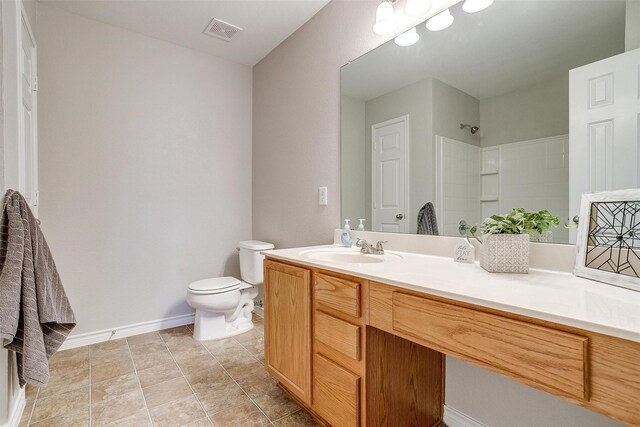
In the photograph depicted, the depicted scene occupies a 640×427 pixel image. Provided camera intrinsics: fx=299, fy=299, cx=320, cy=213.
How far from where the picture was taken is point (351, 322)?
44.7 inches

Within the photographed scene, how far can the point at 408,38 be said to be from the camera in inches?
62.3

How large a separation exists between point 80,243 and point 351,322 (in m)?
2.16

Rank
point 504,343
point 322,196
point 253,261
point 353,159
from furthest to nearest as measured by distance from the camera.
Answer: point 253,261 < point 322,196 < point 353,159 < point 504,343

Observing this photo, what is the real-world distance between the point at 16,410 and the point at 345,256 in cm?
171

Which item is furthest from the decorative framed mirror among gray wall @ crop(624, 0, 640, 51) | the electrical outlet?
the electrical outlet

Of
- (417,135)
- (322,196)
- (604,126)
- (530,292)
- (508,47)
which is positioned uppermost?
(508,47)

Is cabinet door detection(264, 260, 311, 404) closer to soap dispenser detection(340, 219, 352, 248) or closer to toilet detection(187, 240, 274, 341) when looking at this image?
soap dispenser detection(340, 219, 352, 248)

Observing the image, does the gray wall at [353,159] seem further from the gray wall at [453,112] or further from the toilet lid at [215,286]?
the toilet lid at [215,286]

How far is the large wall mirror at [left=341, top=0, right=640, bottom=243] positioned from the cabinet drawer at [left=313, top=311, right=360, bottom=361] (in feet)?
2.11

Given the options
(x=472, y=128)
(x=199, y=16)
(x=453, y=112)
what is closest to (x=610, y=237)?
(x=472, y=128)

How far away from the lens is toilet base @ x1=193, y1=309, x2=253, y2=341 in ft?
7.59

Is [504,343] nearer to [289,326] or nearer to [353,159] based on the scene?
[289,326]

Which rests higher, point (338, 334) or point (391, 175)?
point (391, 175)

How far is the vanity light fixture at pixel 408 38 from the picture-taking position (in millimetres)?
1556
